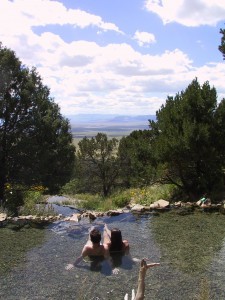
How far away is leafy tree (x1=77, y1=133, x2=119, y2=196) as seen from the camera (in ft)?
97.5

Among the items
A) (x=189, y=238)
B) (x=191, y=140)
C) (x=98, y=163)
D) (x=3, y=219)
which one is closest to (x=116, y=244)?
(x=189, y=238)

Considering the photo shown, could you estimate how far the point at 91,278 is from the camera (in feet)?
25.9

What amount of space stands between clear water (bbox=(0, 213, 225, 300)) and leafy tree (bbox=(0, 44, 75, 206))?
8.62 m

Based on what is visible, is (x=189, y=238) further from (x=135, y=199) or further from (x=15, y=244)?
(x=135, y=199)

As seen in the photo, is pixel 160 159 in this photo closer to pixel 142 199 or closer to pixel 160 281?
pixel 142 199

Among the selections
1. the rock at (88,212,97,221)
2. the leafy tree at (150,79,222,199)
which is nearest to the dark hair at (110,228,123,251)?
the rock at (88,212,97,221)

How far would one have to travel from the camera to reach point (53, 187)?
2172 cm

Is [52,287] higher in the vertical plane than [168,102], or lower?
lower

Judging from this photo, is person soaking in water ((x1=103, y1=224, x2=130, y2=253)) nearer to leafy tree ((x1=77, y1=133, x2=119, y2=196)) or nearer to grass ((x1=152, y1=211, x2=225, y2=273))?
grass ((x1=152, y1=211, x2=225, y2=273))

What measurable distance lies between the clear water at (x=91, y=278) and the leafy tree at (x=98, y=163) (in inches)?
766

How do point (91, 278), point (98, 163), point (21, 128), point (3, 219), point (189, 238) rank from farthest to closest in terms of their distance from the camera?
1. point (98, 163)
2. point (21, 128)
3. point (3, 219)
4. point (189, 238)
5. point (91, 278)

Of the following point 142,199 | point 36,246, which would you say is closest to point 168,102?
point 142,199

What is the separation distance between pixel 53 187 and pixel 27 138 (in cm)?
454

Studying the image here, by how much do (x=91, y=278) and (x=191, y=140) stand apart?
325 inches
